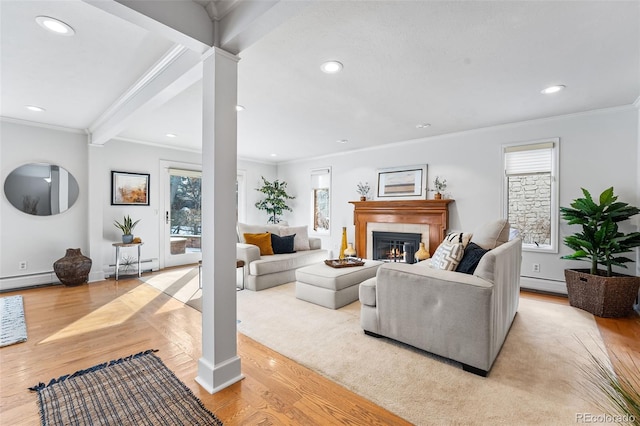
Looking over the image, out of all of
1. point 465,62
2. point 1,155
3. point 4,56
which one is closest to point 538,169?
point 465,62

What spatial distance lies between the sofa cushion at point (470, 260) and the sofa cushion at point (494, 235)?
1.25ft

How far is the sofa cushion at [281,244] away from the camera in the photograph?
4.77 meters

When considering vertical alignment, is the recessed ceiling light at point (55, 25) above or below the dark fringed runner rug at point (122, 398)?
above

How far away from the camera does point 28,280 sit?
4164 mm

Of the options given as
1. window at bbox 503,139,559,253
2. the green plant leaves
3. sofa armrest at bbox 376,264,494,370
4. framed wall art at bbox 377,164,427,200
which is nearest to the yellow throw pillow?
framed wall art at bbox 377,164,427,200

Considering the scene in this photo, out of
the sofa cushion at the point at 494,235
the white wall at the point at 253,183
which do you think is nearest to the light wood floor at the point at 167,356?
the sofa cushion at the point at 494,235

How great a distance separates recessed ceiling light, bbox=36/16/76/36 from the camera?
192 centimetres

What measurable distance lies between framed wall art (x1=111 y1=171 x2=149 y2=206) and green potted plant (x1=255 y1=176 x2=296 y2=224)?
2.34 metres

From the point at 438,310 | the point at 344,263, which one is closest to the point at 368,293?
the point at 438,310

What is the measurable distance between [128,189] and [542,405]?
588 cm

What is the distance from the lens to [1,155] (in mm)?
3953

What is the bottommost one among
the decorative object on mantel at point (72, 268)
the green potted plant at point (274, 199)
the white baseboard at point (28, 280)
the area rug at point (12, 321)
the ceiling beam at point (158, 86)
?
the area rug at point (12, 321)

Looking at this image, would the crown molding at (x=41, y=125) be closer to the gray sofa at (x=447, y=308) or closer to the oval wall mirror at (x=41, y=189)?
the oval wall mirror at (x=41, y=189)

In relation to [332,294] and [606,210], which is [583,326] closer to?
[606,210]
